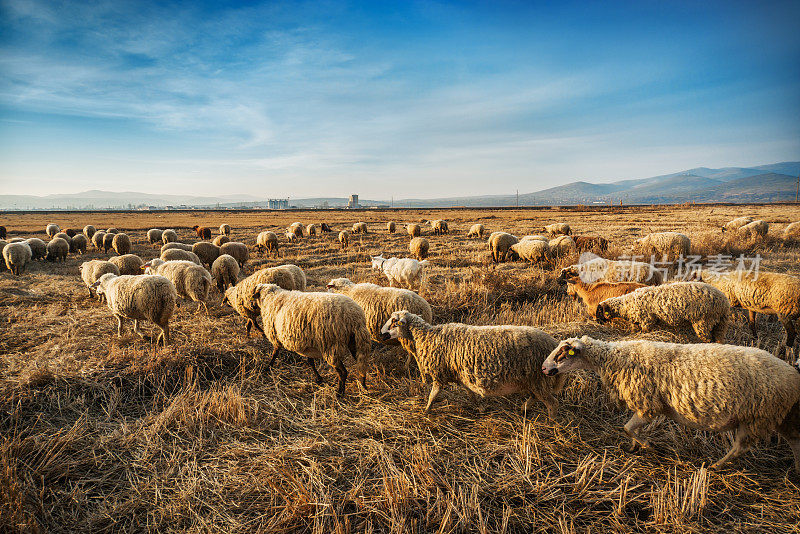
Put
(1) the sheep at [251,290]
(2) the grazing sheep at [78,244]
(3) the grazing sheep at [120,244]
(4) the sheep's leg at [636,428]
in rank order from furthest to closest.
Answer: (2) the grazing sheep at [78,244] → (3) the grazing sheep at [120,244] → (1) the sheep at [251,290] → (4) the sheep's leg at [636,428]

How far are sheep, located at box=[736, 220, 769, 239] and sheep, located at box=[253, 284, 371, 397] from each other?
987 inches

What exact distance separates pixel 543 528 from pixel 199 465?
3790 millimetres

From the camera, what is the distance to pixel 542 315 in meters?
8.11

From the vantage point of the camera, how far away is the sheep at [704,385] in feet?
11.5

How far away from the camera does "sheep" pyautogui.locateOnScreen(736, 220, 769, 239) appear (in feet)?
65.0

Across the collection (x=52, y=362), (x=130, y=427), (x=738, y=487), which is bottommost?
(x=738, y=487)

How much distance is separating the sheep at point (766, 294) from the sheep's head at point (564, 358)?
488cm

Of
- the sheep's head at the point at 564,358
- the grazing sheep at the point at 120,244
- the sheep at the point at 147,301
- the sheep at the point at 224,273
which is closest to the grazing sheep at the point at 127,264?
the sheep at the point at 224,273

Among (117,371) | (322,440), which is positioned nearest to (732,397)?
(322,440)

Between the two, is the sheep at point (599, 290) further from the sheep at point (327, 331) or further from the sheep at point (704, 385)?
the sheep at point (327, 331)

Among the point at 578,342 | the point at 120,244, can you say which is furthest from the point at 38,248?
the point at 578,342

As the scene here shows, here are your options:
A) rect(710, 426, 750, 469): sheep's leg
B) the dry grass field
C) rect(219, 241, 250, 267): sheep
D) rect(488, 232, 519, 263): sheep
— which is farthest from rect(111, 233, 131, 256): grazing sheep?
rect(710, 426, 750, 469): sheep's leg

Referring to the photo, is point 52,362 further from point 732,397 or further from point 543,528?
point 732,397

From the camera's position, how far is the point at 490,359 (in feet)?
14.8
